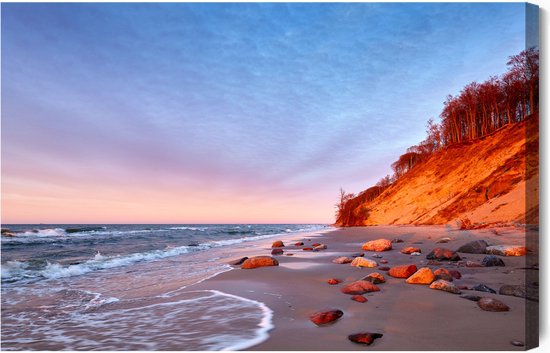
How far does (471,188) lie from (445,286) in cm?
2049

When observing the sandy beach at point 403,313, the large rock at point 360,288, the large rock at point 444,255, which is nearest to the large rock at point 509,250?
the sandy beach at point 403,313

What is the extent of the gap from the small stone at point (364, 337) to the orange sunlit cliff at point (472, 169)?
5921mm

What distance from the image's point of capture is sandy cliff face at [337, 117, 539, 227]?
13.3 metres

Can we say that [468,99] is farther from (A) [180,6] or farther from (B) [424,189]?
(A) [180,6]

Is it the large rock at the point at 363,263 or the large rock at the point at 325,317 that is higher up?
the large rock at the point at 325,317

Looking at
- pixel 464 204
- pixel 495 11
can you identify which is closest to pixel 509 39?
pixel 495 11

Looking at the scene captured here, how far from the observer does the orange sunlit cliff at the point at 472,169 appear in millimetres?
15945

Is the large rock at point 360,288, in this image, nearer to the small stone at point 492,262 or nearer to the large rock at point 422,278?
the large rock at point 422,278

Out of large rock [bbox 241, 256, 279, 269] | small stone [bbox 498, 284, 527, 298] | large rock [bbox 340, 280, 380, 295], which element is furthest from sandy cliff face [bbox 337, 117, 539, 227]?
large rock [bbox 241, 256, 279, 269]

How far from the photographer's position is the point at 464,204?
2062cm

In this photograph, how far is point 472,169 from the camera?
2409 centimetres

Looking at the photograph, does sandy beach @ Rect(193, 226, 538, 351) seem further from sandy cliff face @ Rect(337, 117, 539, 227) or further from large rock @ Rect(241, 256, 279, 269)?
large rock @ Rect(241, 256, 279, 269)

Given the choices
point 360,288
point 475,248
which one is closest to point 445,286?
point 360,288

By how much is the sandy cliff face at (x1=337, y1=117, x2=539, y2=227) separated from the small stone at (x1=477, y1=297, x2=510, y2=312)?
2219 millimetres
